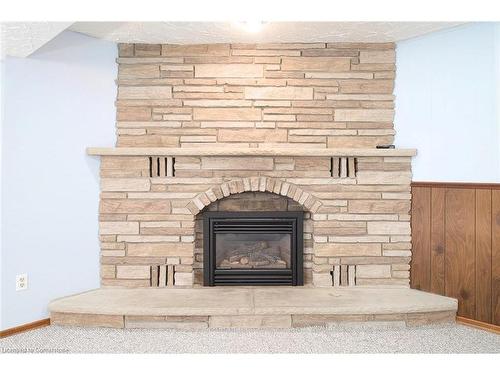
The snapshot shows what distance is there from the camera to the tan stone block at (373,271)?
3.29 metres

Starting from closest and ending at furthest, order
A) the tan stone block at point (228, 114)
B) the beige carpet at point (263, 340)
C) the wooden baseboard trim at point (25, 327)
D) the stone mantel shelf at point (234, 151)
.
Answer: the beige carpet at point (263, 340) → the wooden baseboard trim at point (25, 327) → the stone mantel shelf at point (234, 151) → the tan stone block at point (228, 114)

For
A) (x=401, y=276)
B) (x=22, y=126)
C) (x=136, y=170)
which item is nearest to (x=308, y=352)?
(x=401, y=276)

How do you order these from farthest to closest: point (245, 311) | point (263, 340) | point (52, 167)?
point (52, 167) < point (245, 311) < point (263, 340)

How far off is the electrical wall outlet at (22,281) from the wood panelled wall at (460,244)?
2748mm

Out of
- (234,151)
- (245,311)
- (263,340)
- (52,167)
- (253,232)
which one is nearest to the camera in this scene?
(263,340)

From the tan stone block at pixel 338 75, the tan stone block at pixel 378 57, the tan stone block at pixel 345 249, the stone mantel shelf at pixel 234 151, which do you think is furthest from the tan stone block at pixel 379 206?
the tan stone block at pixel 378 57

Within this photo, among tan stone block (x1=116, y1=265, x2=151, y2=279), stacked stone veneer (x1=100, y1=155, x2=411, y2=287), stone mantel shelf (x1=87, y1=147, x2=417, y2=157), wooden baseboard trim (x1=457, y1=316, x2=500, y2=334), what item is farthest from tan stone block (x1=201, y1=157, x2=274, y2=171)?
wooden baseboard trim (x1=457, y1=316, x2=500, y2=334)

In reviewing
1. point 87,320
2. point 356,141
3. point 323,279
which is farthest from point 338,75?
point 87,320

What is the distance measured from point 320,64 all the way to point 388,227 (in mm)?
1345

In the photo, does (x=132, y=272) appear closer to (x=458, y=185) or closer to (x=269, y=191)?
(x=269, y=191)

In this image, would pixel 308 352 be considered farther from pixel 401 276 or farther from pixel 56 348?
pixel 56 348

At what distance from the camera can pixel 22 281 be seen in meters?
2.89

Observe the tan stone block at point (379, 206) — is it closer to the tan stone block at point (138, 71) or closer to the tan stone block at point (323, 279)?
the tan stone block at point (323, 279)

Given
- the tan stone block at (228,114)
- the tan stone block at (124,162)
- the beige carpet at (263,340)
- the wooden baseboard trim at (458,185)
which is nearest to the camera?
the beige carpet at (263,340)
